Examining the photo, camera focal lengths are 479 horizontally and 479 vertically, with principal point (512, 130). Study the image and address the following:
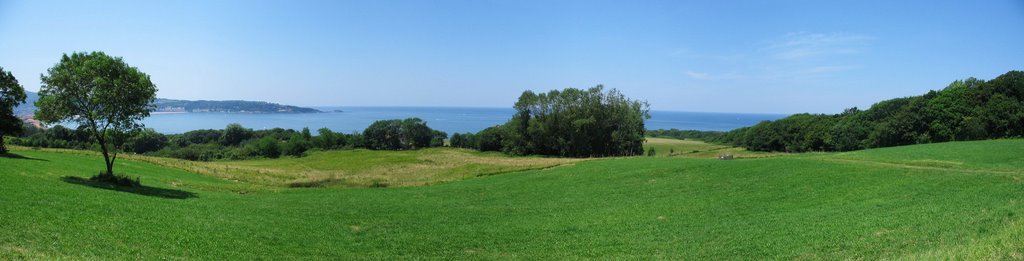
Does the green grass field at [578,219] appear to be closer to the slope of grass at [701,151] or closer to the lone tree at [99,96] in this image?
the lone tree at [99,96]

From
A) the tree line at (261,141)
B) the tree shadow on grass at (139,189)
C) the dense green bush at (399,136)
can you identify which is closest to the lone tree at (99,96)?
the tree shadow on grass at (139,189)

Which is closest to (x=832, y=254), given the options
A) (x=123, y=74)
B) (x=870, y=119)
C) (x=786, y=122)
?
(x=123, y=74)

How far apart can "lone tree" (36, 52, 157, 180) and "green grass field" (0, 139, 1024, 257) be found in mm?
A: 2946

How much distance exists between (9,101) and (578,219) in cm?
4328

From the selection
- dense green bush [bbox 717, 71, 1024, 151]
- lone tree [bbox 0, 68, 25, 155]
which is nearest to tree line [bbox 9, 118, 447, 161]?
lone tree [bbox 0, 68, 25, 155]

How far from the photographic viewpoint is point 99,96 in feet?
85.6

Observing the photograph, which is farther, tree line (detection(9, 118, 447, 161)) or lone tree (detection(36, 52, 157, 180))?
tree line (detection(9, 118, 447, 161))

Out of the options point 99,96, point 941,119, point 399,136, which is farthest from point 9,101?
point 941,119

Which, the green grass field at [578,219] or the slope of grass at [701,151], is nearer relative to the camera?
the green grass field at [578,219]

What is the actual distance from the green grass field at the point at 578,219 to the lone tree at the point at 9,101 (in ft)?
39.2

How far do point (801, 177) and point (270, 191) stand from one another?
3207cm

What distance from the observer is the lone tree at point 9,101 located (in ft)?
113

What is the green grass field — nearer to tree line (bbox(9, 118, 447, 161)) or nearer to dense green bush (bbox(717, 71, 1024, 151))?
dense green bush (bbox(717, 71, 1024, 151))

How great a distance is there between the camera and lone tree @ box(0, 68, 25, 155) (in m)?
34.4
